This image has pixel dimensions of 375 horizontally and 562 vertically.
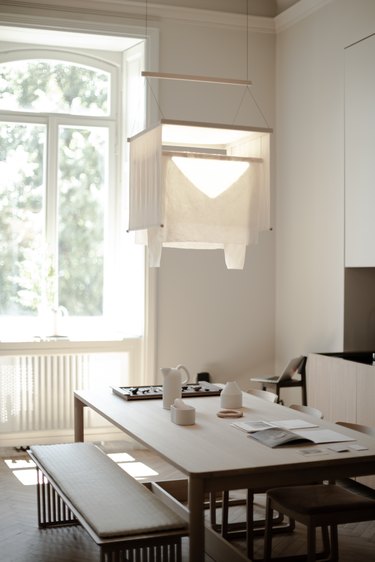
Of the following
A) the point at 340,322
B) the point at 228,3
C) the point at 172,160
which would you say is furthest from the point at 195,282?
the point at 172,160

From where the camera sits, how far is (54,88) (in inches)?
293

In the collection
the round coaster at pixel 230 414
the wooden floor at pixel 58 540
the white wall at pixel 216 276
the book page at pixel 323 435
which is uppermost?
the white wall at pixel 216 276

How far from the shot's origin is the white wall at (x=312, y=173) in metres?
6.54

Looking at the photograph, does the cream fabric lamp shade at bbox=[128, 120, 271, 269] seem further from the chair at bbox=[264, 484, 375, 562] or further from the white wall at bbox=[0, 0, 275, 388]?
the white wall at bbox=[0, 0, 275, 388]

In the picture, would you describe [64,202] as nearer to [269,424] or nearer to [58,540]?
[58,540]

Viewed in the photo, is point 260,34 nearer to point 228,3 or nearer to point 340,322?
point 228,3

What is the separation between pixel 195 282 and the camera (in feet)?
24.3

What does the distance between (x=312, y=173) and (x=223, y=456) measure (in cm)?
385

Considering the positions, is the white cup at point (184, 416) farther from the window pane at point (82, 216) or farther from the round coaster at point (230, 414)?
the window pane at point (82, 216)

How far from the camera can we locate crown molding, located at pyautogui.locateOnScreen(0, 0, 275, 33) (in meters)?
Result: 6.89

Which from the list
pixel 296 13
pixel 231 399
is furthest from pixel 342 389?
pixel 296 13

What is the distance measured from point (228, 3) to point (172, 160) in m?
3.51

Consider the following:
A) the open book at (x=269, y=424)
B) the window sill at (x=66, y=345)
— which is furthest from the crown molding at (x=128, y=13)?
the open book at (x=269, y=424)

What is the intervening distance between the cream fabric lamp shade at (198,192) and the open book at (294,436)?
1.11m
